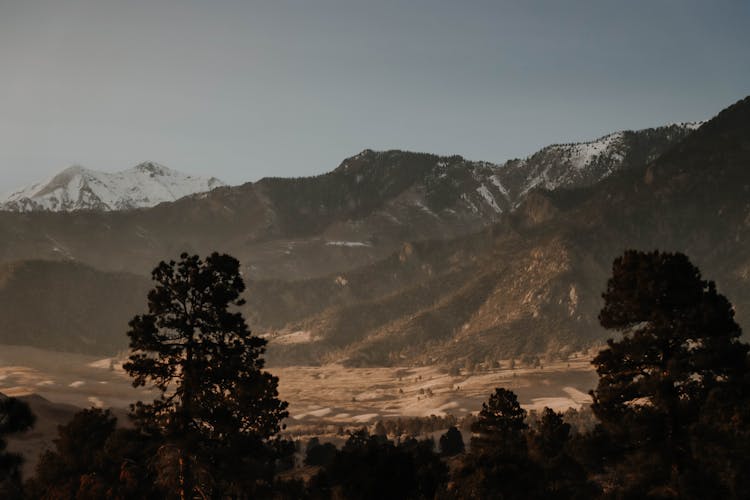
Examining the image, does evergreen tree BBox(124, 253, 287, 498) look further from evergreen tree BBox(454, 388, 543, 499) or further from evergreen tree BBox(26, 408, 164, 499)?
evergreen tree BBox(454, 388, 543, 499)

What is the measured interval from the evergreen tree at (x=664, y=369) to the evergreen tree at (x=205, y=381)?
16334 millimetres

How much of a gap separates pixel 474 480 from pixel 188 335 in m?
19.3

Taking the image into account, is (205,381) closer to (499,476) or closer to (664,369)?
(499,476)

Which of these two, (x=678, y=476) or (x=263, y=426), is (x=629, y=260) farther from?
(x=263, y=426)

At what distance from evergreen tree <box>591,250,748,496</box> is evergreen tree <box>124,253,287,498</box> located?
16.3 metres

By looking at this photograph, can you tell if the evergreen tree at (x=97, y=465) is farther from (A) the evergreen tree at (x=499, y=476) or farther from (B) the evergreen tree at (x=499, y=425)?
(B) the evergreen tree at (x=499, y=425)

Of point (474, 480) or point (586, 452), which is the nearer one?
point (586, 452)

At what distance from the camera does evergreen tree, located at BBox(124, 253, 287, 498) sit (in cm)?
3925

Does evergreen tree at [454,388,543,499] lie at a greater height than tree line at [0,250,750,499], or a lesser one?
lesser

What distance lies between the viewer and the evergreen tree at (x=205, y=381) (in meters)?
39.2

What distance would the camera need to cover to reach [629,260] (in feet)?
142

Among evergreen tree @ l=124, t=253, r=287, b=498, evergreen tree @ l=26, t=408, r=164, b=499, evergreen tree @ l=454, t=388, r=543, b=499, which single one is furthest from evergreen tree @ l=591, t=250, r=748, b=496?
evergreen tree @ l=26, t=408, r=164, b=499

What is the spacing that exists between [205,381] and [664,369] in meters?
21.7

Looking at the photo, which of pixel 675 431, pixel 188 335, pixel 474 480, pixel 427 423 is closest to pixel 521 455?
pixel 474 480
